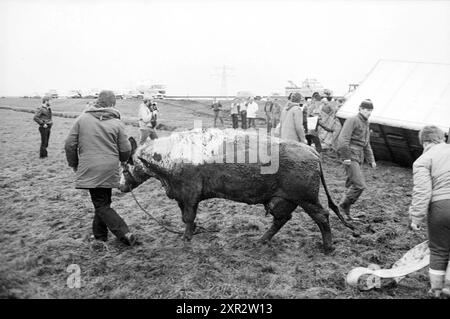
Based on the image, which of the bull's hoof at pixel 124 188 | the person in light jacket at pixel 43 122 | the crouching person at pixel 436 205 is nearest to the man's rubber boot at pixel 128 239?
the bull's hoof at pixel 124 188

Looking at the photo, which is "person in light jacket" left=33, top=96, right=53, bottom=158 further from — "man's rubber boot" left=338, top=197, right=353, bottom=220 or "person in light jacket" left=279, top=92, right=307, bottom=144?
"man's rubber boot" left=338, top=197, right=353, bottom=220

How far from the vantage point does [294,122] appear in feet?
25.4

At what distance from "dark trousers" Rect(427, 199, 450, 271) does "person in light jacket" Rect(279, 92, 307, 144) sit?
417cm

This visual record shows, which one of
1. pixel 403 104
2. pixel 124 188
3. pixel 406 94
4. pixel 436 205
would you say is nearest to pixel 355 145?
pixel 436 205

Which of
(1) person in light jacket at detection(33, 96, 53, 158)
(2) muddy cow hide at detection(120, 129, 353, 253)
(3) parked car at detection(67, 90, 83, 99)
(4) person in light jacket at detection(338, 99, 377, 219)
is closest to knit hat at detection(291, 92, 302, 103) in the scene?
(4) person in light jacket at detection(338, 99, 377, 219)

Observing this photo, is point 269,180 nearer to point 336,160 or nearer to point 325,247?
point 325,247

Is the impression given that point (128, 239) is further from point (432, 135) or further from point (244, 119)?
point (244, 119)

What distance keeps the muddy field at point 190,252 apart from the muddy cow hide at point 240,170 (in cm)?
45

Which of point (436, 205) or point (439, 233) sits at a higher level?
point (436, 205)

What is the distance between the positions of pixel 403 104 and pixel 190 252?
28.4 ft

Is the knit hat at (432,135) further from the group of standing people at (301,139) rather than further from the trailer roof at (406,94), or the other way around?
the trailer roof at (406,94)

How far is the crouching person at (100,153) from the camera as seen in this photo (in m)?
4.86

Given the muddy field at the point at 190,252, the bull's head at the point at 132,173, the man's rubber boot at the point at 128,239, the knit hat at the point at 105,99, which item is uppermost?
the knit hat at the point at 105,99

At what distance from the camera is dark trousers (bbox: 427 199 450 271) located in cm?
363
